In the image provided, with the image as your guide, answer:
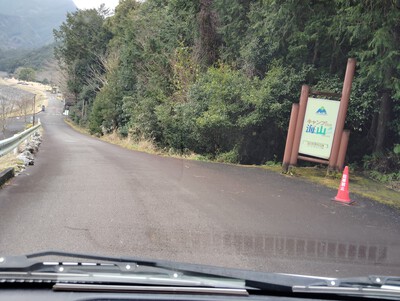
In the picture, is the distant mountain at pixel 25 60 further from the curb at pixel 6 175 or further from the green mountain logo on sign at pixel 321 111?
the green mountain logo on sign at pixel 321 111

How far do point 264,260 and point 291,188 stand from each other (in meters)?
6.16

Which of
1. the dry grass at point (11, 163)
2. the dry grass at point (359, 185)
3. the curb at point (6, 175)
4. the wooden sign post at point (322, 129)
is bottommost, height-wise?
the dry grass at point (11, 163)

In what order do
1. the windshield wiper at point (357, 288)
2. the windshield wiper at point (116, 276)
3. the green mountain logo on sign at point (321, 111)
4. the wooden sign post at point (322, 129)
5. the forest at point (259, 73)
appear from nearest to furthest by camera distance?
the windshield wiper at point (116, 276) < the windshield wiper at point (357, 288) < the wooden sign post at point (322, 129) < the green mountain logo on sign at point (321, 111) < the forest at point (259, 73)

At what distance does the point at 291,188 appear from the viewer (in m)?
11.8

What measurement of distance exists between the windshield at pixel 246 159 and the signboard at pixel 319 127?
1.3 inches

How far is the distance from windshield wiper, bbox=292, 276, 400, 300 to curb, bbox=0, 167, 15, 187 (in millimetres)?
8761

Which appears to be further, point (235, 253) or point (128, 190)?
point (128, 190)

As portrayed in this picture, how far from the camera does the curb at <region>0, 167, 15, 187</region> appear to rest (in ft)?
33.9

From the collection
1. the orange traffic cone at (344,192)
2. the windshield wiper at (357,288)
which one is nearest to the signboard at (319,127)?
the orange traffic cone at (344,192)

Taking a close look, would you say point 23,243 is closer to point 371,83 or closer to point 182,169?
point 182,169

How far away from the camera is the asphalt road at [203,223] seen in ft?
19.6

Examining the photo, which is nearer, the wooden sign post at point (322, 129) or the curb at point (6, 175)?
the curb at point (6, 175)

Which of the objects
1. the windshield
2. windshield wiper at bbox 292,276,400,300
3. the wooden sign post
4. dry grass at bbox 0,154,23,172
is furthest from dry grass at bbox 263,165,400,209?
dry grass at bbox 0,154,23,172

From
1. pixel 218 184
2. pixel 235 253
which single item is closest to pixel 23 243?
pixel 235 253
